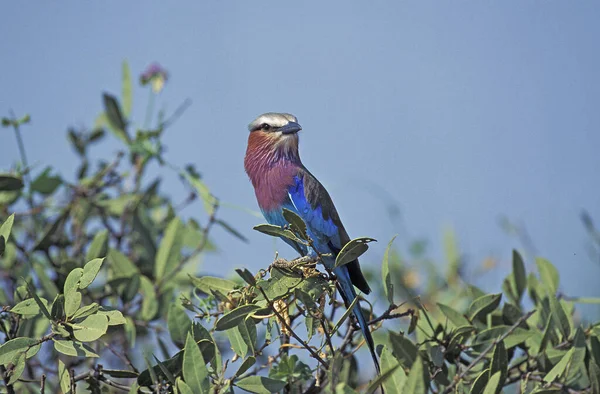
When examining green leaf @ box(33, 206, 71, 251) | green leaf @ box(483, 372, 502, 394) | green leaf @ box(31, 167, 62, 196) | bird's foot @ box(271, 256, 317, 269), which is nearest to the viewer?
green leaf @ box(483, 372, 502, 394)

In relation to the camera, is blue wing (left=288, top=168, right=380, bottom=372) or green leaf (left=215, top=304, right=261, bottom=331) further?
blue wing (left=288, top=168, right=380, bottom=372)

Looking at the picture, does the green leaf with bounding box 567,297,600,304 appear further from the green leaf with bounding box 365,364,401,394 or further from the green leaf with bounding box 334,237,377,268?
the green leaf with bounding box 365,364,401,394

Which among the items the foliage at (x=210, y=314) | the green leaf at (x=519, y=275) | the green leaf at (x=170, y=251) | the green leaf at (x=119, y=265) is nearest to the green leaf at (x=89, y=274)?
the foliage at (x=210, y=314)

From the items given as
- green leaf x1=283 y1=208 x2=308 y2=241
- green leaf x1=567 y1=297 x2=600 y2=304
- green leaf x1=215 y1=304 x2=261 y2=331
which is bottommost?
green leaf x1=567 y1=297 x2=600 y2=304

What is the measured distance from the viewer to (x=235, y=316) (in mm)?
2252

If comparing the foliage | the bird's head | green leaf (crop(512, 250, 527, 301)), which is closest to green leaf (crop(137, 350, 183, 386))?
the foliage

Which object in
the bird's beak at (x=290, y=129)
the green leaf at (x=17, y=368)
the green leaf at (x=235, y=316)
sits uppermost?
the bird's beak at (x=290, y=129)

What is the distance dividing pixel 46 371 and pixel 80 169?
1.45 meters

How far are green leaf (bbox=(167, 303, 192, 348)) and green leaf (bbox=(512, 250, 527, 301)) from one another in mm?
1286

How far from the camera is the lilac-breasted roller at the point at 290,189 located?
3508mm

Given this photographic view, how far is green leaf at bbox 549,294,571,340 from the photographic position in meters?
2.77

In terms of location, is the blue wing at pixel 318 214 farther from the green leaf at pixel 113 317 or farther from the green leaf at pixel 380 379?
the green leaf at pixel 380 379

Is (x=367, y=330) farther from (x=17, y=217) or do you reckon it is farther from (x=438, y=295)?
(x=17, y=217)

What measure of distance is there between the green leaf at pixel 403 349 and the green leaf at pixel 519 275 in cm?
105
